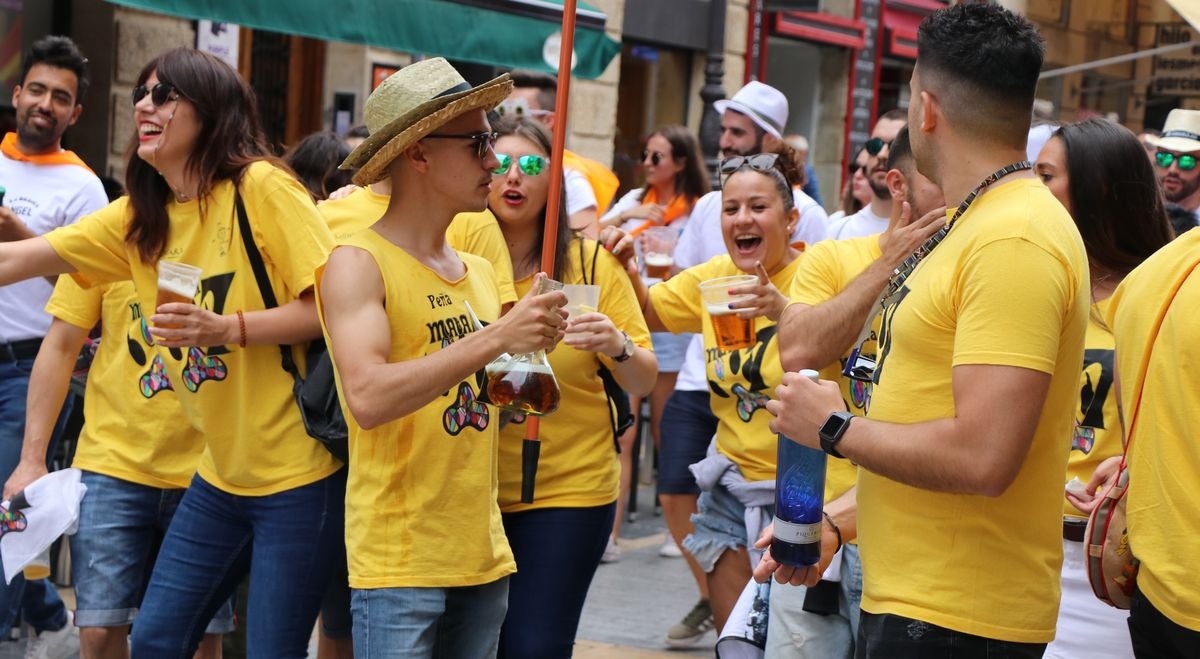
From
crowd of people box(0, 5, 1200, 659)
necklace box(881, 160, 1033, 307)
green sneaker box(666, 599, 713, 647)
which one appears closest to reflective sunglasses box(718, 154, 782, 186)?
crowd of people box(0, 5, 1200, 659)

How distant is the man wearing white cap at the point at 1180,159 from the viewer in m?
7.54

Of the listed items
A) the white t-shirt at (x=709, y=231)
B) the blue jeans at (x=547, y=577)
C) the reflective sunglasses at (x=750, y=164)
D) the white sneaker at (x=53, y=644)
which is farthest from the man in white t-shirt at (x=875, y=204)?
the white sneaker at (x=53, y=644)

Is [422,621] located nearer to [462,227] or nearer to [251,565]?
[251,565]

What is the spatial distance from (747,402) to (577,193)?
6.41ft

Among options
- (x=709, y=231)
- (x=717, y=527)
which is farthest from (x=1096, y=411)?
(x=709, y=231)

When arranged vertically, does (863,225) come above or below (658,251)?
above

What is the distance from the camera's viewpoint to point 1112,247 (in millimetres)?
4082

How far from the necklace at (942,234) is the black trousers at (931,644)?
0.62 meters

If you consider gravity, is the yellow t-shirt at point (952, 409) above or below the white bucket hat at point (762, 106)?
below

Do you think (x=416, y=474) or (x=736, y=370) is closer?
(x=416, y=474)

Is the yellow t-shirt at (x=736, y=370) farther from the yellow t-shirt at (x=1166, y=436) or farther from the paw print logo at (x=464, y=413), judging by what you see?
the yellow t-shirt at (x=1166, y=436)

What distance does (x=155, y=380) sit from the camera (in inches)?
187

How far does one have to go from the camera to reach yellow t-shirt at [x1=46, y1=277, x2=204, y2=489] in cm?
473

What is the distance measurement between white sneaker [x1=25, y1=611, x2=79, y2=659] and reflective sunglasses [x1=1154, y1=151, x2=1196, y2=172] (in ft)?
17.6
